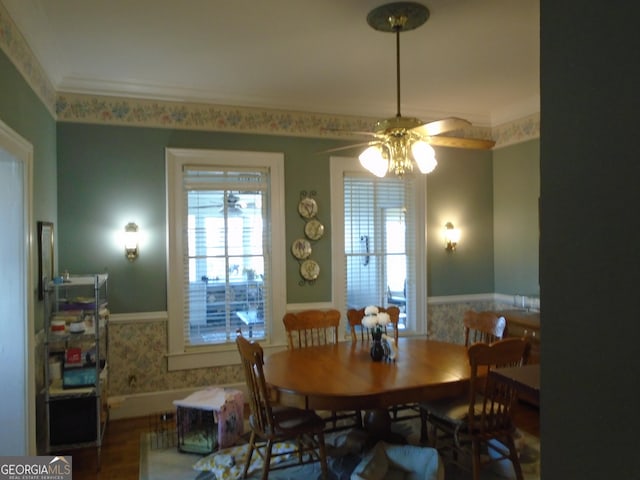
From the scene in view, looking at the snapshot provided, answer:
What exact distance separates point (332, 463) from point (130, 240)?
99.0 inches

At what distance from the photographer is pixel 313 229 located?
465 centimetres

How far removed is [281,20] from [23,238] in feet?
6.83

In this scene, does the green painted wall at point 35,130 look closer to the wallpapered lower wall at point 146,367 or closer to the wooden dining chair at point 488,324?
the wallpapered lower wall at point 146,367

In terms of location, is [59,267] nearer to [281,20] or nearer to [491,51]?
[281,20]

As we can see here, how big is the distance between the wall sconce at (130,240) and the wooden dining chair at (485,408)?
2.81m

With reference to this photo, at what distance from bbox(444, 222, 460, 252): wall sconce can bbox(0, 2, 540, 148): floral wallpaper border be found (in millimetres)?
1044

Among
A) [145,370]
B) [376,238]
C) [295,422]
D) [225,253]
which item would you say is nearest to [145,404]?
[145,370]

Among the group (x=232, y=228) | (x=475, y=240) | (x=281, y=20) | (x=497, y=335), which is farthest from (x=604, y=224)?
(x=475, y=240)

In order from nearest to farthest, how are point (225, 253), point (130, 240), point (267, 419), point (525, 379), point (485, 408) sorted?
point (525, 379) → point (485, 408) → point (267, 419) → point (130, 240) → point (225, 253)

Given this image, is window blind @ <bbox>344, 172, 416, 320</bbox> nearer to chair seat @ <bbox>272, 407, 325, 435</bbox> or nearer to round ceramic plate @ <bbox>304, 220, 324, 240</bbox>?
round ceramic plate @ <bbox>304, 220, 324, 240</bbox>

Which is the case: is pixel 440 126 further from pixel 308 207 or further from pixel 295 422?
pixel 308 207

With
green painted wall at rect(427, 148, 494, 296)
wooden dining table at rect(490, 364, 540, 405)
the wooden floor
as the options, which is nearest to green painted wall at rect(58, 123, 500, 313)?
the wooden floor

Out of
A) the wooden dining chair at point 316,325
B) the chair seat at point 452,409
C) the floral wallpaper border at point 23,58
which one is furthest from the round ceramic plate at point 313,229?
the floral wallpaper border at point 23,58

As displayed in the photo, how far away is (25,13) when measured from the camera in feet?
8.65
